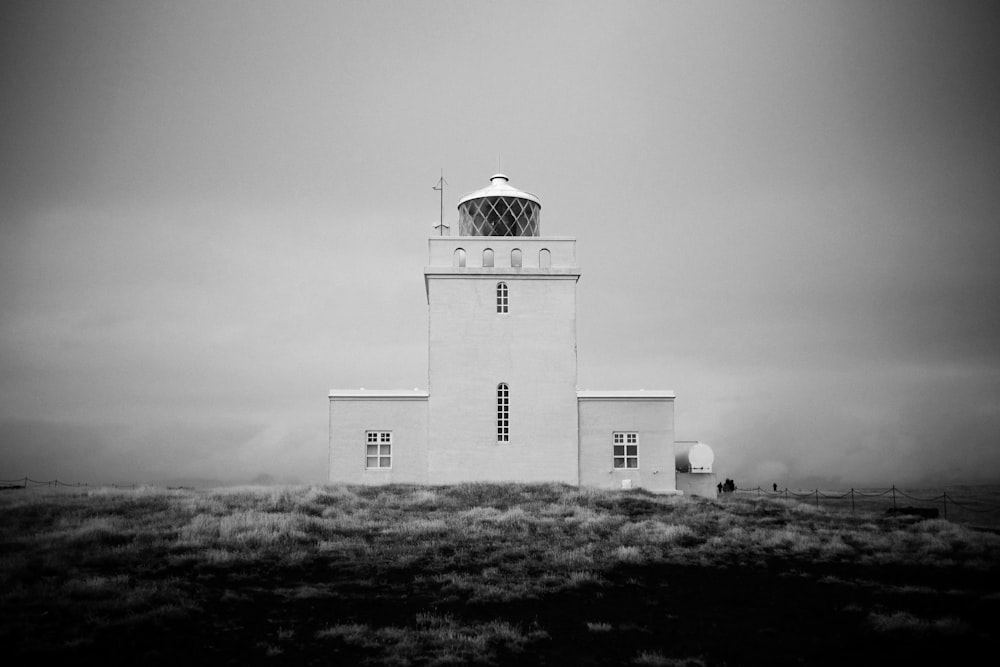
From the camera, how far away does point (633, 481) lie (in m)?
29.9

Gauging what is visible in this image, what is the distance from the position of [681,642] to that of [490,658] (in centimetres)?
289

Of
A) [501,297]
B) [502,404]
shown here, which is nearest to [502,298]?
[501,297]

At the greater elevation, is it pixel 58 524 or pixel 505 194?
pixel 505 194

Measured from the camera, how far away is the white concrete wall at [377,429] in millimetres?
29406

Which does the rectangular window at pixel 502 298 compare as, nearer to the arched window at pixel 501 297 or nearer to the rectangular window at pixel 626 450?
the arched window at pixel 501 297

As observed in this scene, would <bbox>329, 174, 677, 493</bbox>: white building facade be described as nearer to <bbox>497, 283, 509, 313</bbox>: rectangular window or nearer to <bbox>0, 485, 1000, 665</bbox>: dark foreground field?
<bbox>497, 283, 509, 313</bbox>: rectangular window

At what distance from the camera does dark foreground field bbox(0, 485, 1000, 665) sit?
443 inches

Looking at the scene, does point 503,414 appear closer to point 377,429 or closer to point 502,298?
point 502,298

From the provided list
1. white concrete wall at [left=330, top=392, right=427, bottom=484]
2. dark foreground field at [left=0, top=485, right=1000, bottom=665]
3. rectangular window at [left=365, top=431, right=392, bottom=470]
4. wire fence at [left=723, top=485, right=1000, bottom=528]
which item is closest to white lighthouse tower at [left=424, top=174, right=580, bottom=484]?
white concrete wall at [left=330, top=392, right=427, bottom=484]

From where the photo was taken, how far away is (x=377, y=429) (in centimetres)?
2959

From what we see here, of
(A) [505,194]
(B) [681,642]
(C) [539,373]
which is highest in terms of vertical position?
(A) [505,194]

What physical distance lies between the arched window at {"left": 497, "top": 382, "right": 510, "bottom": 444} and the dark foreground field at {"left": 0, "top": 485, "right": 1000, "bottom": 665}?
5504mm

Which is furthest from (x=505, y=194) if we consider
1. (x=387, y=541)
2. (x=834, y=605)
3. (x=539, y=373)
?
(x=834, y=605)

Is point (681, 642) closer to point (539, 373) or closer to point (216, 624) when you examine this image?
point (216, 624)
